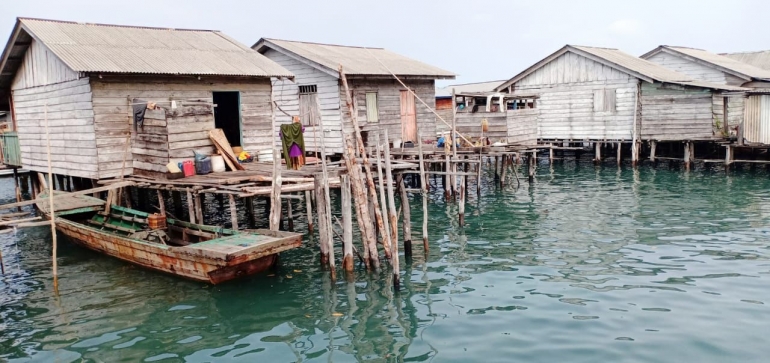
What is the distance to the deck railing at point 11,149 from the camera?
80.7ft

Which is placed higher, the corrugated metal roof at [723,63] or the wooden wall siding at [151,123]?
the corrugated metal roof at [723,63]

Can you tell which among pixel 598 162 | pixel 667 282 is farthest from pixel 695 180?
pixel 667 282

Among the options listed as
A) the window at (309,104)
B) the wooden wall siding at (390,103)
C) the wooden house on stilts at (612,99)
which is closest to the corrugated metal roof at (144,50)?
the window at (309,104)

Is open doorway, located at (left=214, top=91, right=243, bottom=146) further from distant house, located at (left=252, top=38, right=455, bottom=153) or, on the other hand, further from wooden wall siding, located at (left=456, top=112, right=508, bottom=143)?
wooden wall siding, located at (left=456, top=112, right=508, bottom=143)

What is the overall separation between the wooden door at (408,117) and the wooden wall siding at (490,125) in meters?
2.65

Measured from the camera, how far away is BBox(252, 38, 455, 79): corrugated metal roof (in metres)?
26.2

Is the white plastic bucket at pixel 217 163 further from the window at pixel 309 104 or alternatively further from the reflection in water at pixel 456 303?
the window at pixel 309 104

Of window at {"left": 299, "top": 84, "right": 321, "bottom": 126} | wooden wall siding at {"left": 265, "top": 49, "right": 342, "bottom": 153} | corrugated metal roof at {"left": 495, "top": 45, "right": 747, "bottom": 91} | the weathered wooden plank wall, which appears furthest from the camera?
the weathered wooden plank wall

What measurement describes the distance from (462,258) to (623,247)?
163 inches

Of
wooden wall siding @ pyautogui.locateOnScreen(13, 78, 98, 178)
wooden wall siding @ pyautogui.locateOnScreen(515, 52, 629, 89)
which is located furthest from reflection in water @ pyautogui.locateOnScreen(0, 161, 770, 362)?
wooden wall siding @ pyautogui.locateOnScreen(515, 52, 629, 89)

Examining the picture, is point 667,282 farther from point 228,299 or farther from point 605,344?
point 228,299

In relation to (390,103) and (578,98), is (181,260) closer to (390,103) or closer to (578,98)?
(390,103)

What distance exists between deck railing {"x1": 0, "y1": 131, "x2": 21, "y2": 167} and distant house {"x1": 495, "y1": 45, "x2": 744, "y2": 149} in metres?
20.6

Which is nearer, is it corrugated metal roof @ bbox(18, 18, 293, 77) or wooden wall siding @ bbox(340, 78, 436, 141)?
corrugated metal roof @ bbox(18, 18, 293, 77)
